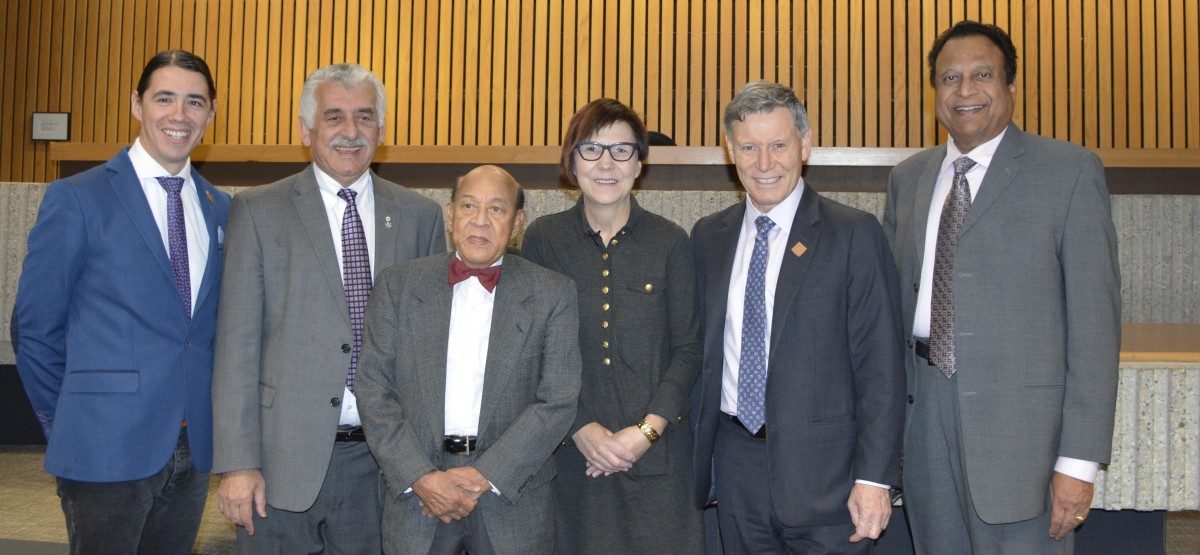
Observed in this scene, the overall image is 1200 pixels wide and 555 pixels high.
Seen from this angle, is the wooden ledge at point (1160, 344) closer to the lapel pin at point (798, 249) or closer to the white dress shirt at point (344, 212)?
the lapel pin at point (798, 249)

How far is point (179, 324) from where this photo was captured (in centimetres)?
214

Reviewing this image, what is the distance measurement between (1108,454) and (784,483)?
743 millimetres

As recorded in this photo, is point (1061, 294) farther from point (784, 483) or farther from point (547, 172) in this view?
point (547, 172)

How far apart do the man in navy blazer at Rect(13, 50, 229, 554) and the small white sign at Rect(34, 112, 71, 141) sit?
740cm

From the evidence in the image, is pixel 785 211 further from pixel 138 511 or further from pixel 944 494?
pixel 138 511

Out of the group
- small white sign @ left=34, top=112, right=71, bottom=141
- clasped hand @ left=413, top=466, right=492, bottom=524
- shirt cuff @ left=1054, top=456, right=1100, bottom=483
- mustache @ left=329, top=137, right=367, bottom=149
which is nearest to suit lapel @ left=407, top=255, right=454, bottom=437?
clasped hand @ left=413, top=466, right=492, bottom=524

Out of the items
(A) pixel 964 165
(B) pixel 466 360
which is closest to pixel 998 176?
(A) pixel 964 165

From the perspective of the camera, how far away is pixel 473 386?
2.02 m

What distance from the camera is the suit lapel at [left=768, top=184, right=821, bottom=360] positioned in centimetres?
196

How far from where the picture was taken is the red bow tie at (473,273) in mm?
2037

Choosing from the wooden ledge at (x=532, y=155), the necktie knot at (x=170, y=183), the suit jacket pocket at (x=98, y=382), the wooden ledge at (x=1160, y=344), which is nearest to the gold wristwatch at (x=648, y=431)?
the suit jacket pocket at (x=98, y=382)

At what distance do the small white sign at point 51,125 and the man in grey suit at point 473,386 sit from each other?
800 centimetres

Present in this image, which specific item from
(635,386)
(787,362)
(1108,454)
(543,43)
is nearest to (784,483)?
(787,362)

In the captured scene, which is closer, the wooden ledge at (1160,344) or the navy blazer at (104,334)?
the navy blazer at (104,334)
